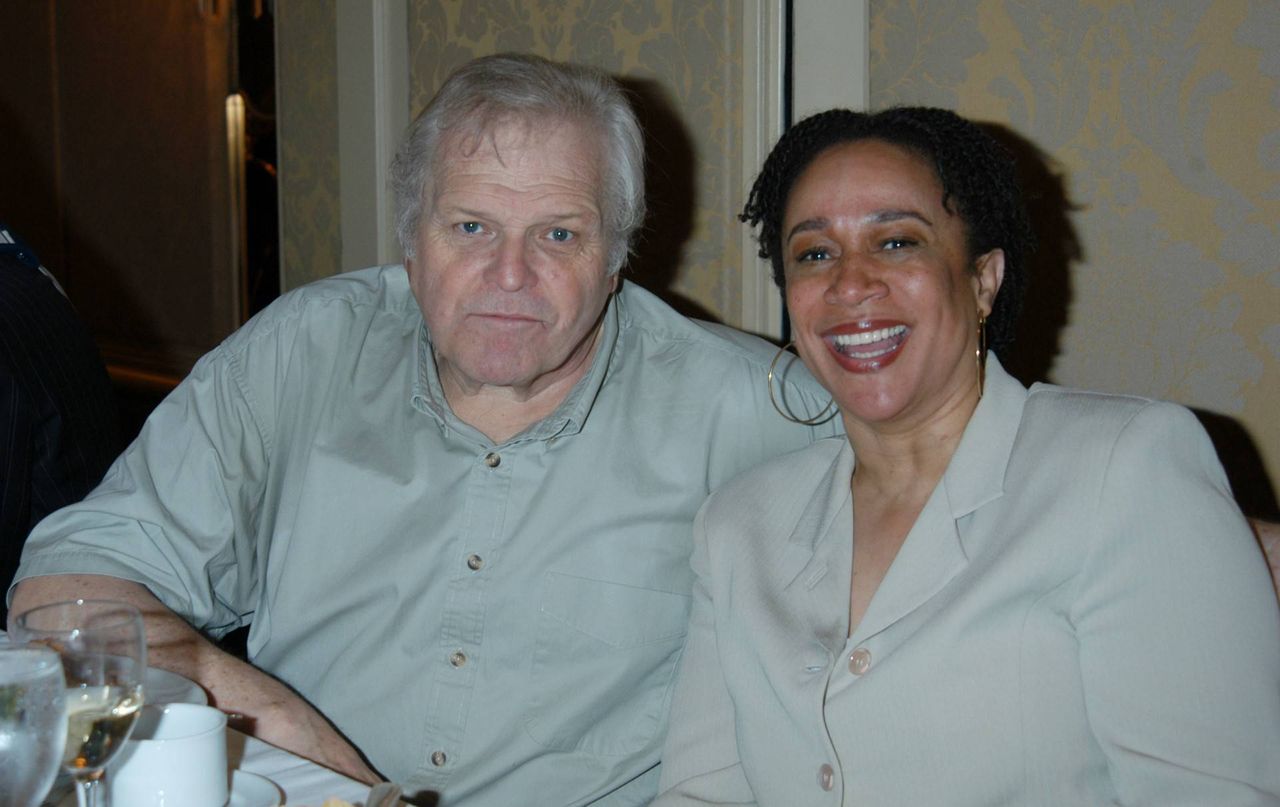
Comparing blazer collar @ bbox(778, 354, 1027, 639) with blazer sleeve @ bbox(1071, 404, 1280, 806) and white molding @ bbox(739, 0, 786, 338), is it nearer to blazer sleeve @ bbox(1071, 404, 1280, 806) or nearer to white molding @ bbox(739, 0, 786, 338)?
blazer sleeve @ bbox(1071, 404, 1280, 806)

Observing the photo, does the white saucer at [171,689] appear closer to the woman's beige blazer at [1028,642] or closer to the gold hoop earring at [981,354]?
the woman's beige blazer at [1028,642]

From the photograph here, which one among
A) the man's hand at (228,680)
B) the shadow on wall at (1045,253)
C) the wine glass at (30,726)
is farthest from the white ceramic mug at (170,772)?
the shadow on wall at (1045,253)

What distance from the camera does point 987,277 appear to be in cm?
152

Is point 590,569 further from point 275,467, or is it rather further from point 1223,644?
point 1223,644

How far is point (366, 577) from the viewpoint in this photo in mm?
1661

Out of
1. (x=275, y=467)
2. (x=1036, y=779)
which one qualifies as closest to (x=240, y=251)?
(x=275, y=467)

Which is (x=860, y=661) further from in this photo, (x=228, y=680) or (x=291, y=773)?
(x=228, y=680)

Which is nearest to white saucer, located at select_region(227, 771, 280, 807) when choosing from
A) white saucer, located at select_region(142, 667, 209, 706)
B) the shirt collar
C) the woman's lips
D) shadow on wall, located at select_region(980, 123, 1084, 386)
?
white saucer, located at select_region(142, 667, 209, 706)

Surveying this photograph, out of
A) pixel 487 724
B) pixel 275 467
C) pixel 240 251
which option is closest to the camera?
pixel 487 724

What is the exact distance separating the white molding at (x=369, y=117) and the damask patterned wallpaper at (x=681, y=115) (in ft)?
1.73

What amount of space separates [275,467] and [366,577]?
0.75 ft

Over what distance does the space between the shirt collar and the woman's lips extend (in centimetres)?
42

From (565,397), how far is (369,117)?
1.79m

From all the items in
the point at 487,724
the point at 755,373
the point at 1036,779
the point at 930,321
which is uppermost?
the point at 930,321
